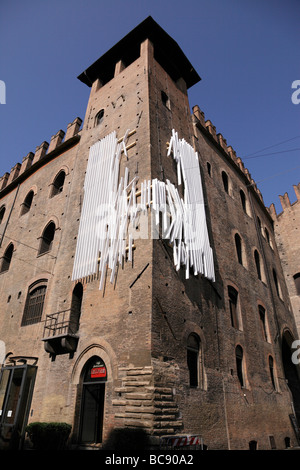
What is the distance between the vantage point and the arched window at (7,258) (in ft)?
48.8

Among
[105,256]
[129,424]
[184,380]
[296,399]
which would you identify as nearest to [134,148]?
[105,256]

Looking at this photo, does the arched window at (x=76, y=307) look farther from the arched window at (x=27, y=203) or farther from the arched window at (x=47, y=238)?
the arched window at (x=27, y=203)

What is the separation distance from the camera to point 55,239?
12.3m

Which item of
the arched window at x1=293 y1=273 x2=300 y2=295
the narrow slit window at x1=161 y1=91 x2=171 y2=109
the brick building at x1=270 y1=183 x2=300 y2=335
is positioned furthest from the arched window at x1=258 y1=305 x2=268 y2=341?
the narrow slit window at x1=161 y1=91 x2=171 y2=109

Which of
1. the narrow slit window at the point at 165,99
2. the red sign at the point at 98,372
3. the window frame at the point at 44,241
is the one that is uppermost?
the narrow slit window at the point at 165,99

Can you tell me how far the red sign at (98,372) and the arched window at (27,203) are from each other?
9918 mm

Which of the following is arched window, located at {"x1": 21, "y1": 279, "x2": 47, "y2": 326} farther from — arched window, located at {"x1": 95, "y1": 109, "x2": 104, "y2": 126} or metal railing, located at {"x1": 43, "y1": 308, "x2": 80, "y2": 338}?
arched window, located at {"x1": 95, "y1": 109, "x2": 104, "y2": 126}

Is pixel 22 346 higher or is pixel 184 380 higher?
pixel 22 346

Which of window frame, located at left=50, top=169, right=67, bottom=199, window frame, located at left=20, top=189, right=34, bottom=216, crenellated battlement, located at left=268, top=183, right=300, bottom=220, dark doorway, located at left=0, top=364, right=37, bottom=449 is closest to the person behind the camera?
dark doorway, located at left=0, top=364, right=37, bottom=449

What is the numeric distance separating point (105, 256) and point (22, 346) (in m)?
4.66

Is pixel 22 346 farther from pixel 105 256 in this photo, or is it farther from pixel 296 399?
pixel 296 399

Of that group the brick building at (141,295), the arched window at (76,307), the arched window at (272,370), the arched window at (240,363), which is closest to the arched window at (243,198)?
the brick building at (141,295)

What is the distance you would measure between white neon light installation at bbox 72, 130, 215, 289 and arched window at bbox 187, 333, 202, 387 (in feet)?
5.87

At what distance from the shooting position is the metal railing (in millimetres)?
9406
